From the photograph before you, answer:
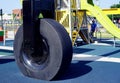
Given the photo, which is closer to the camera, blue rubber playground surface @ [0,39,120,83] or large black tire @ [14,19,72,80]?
large black tire @ [14,19,72,80]

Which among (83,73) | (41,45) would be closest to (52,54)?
(41,45)

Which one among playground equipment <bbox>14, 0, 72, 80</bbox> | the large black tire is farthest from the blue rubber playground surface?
playground equipment <bbox>14, 0, 72, 80</bbox>

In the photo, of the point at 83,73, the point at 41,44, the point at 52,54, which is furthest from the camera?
the point at 83,73

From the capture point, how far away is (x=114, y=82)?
7453 mm

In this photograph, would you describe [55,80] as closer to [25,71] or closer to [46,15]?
[25,71]

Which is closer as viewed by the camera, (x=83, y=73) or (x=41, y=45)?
(x=41, y=45)

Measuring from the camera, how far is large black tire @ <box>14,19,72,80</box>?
7422 mm

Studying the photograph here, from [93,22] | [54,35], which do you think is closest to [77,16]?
[93,22]

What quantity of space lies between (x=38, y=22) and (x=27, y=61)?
1194mm

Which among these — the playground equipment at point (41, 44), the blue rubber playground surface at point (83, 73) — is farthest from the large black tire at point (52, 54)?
the blue rubber playground surface at point (83, 73)

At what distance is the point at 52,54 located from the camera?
759 cm

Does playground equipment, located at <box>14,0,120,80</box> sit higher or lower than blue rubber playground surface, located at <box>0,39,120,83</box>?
higher

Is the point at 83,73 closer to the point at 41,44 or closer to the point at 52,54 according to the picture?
the point at 52,54

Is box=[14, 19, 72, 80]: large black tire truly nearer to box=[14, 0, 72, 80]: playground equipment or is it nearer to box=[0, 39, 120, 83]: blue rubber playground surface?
box=[14, 0, 72, 80]: playground equipment
